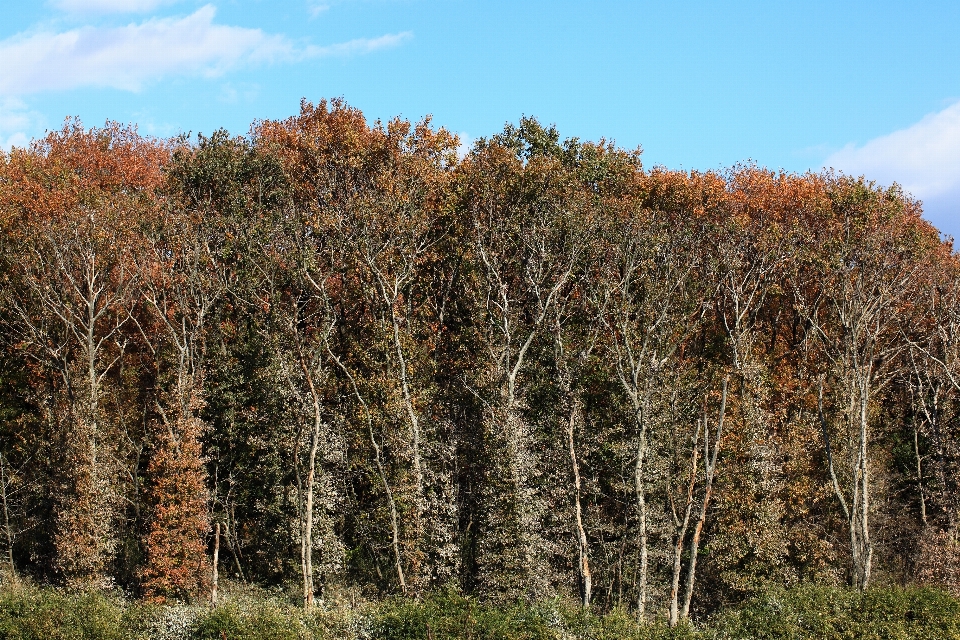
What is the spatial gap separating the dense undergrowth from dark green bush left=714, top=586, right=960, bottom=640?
34mm

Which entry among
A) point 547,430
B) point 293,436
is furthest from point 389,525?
point 547,430

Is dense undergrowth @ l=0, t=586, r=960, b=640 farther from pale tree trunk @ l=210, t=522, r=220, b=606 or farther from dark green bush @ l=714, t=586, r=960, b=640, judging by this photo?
pale tree trunk @ l=210, t=522, r=220, b=606

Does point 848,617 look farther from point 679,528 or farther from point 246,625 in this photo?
point 246,625

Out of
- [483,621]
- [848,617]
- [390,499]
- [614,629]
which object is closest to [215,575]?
[390,499]

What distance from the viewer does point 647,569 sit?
43.0 metres

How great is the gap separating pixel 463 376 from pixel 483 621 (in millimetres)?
20052

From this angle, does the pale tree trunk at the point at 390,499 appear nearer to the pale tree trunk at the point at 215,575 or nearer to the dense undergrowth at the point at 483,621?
the pale tree trunk at the point at 215,575

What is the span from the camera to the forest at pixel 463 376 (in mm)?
42500

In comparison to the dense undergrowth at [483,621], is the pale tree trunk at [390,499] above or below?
above

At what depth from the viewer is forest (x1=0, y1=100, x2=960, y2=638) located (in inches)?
1673

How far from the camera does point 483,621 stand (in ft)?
96.6

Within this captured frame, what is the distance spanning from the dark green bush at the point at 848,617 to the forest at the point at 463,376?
357 inches

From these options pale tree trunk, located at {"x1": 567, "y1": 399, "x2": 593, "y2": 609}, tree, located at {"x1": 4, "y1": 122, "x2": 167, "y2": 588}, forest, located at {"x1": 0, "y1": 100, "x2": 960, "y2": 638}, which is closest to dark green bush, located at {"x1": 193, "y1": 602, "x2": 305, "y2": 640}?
forest, located at {"x1": 0, "y1": 100, "x2": 960, "y2": 638}

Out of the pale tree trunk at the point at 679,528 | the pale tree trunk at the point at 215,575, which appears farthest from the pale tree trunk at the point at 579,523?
A: the pale tree trunk at the point at 215,575
